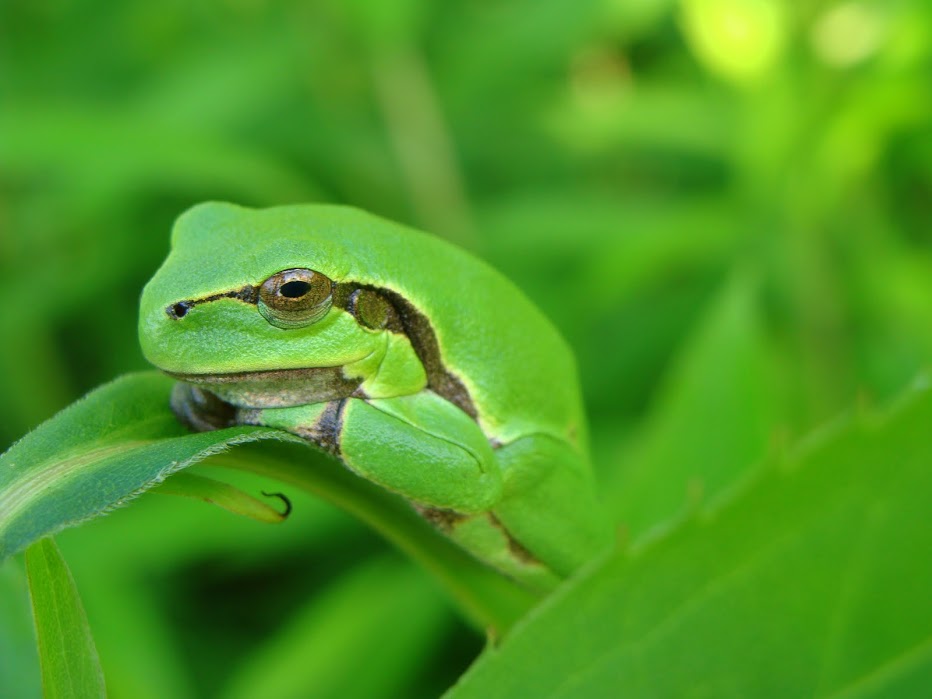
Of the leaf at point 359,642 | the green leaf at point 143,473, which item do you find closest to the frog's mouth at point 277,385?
the green leaf at point 143,473

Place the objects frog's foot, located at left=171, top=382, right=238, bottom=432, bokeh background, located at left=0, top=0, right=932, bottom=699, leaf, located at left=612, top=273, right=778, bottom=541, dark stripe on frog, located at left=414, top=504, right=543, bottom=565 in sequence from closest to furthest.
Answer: frog's foot, located at left=171, top=382, right=238, bottom=432 < dark stripe on frog, located at left=414, top=504, right=543, bottom=565 < leaf, located at left=612, top=273, right=778, bottom=541 < bokeh background, located at left=0, top=0, right=932, bottom=699

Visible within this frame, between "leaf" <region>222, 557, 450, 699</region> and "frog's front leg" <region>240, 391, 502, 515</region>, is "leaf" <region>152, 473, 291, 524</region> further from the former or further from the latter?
"leaf" <region>222, 557, 450, 699</region>

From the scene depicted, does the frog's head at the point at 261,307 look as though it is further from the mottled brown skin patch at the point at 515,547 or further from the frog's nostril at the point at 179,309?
the mottled brown skin patch at the point at 515,547

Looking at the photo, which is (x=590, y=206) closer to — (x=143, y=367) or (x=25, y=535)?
(x=143, y=367)

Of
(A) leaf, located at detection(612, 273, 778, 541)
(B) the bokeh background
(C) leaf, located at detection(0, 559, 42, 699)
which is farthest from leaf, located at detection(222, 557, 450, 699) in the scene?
(C) leaf, located at detection(0, 559, 42, 699)

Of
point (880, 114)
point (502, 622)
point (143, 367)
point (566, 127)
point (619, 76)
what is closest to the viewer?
point (502, 622)

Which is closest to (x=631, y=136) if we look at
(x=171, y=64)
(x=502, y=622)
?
(x=171, y=64)
